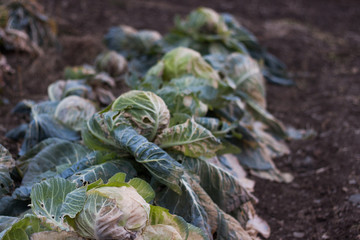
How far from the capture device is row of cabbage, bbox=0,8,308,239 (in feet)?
6.63

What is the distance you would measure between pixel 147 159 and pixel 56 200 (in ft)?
1.95

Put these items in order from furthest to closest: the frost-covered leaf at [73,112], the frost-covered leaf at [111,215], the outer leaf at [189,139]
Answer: the frost-covered leaf at [73,112] → the outer leaf at [189,139] → the frost-covered leaf at [111,215]

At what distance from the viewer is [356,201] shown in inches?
132

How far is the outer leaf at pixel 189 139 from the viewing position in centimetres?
280

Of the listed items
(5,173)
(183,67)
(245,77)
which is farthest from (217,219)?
(245,77)

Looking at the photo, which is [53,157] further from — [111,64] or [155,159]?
[111,64]

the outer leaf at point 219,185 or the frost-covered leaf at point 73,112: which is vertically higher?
the frost-covered leaf at point 73,112

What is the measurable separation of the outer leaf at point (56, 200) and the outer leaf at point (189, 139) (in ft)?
2.73

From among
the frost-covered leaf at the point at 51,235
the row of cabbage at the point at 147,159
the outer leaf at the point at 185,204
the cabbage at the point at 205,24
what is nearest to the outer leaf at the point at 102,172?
the row of cabbage at the point at 147,159

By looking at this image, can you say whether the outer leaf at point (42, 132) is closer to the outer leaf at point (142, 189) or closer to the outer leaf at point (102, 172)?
the outer leaf at point (102, 172)

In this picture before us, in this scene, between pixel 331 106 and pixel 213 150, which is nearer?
pixel 213 150

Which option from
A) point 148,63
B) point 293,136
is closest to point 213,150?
point 293,136

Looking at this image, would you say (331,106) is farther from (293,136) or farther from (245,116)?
(245,116)

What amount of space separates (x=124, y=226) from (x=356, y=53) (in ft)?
21.5
